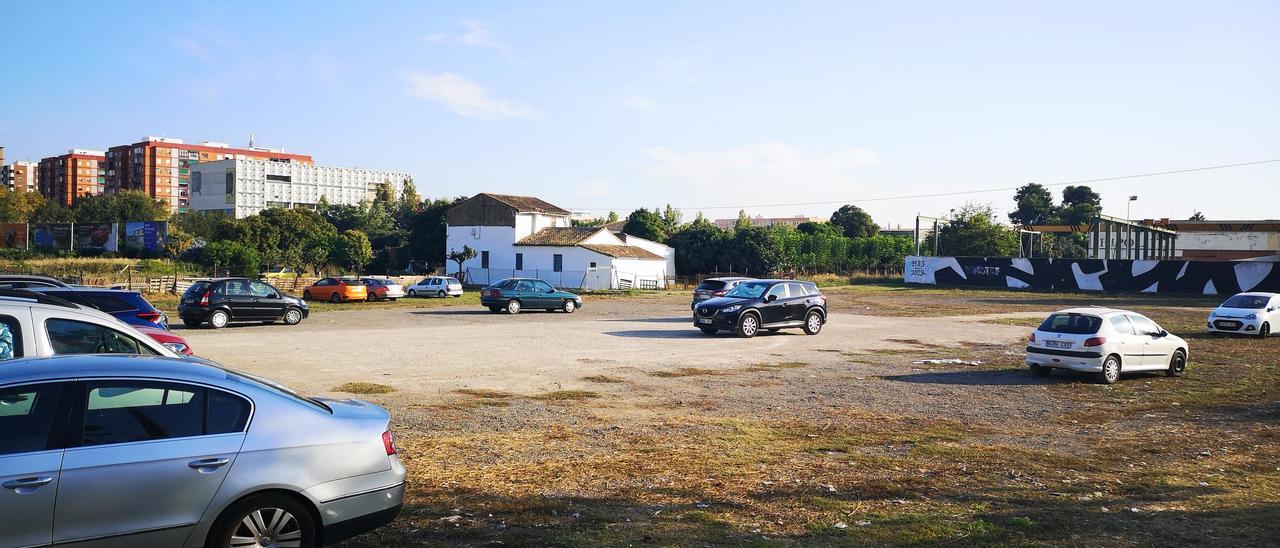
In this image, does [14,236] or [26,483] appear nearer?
[26,483]

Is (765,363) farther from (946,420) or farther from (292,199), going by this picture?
(292,199)

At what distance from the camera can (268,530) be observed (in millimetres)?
5430

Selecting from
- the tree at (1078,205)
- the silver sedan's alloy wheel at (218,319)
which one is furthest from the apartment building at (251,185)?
the silver sedan's alloy wheel at (218,319)

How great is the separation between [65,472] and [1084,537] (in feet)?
22.9

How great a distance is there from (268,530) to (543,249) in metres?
64.1

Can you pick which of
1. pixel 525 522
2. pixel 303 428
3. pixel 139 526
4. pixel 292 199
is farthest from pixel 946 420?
pixel 292 199

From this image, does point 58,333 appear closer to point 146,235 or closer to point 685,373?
point 685,373

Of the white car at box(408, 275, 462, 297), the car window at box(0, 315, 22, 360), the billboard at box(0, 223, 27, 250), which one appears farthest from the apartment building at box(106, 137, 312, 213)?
the car window at box(0, 315, 22, 360)

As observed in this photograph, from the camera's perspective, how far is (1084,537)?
683 centimetres

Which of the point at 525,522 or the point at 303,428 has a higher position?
the point at 303,428

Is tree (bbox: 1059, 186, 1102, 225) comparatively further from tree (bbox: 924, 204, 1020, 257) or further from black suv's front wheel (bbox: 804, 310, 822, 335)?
black suv's front wheel (bbox: 804, 310, 822, 335)

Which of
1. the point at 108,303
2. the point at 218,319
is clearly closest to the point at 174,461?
the point at 108,303

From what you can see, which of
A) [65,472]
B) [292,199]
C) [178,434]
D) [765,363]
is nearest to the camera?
[65,472]

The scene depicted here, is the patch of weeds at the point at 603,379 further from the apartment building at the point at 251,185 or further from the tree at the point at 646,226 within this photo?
the apartment building at the point at 251,185
